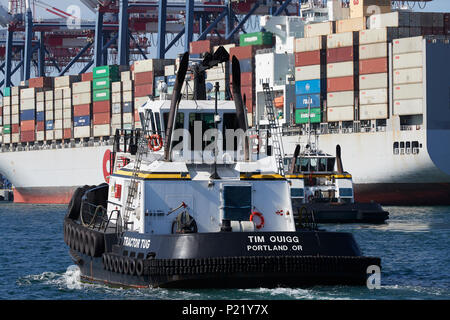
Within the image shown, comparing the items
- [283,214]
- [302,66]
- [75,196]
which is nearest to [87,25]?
[302,66]

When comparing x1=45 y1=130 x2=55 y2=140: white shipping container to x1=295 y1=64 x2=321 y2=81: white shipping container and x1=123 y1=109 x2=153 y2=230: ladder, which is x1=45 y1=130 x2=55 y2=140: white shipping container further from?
x1=123 y1=109 x2=153 y2=230: ladder

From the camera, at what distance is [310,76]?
74625 mm

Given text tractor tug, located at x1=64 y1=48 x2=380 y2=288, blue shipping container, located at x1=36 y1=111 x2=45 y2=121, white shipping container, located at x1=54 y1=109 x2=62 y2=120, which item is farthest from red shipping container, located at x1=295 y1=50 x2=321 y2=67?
text tractor tug, located at x1=64 y1=48 x2=380 y2=288

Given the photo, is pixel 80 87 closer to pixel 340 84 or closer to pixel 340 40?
pixel 340 40

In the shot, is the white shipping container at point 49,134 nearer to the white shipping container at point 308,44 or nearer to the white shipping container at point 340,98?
the white shipping container at point 308,44

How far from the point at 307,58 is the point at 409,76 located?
1061cm

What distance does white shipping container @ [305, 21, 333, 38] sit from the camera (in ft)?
246

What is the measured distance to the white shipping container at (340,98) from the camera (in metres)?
70.3

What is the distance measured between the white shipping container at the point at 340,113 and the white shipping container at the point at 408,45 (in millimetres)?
5772

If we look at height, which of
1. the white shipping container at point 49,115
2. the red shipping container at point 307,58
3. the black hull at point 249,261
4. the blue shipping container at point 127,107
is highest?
the red shipping container at point 307,58

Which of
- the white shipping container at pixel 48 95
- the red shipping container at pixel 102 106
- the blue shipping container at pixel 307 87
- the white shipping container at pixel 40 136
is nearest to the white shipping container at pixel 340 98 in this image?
the blue shipping container at pixel 307 87

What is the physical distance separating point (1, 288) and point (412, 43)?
162ft

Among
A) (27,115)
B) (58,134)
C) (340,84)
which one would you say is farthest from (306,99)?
(27,115)

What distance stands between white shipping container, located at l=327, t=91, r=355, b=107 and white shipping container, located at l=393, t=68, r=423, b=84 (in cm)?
384
